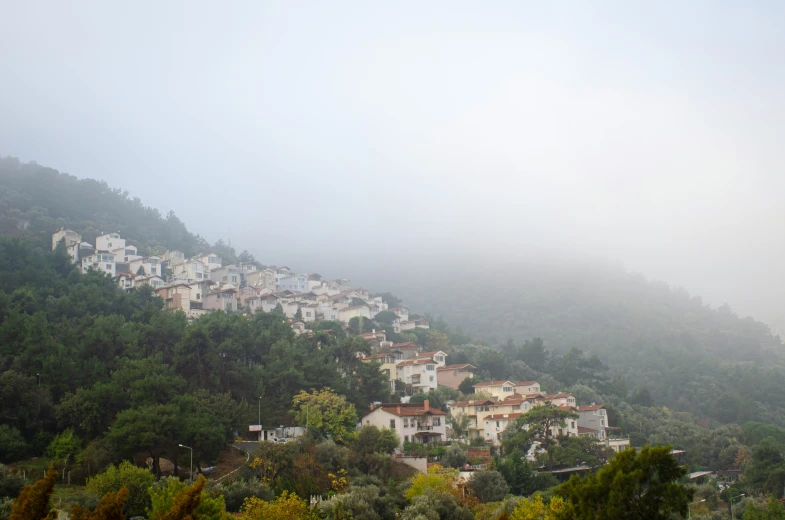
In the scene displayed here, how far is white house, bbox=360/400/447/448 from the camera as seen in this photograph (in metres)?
46.9

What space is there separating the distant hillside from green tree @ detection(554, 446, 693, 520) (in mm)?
73079

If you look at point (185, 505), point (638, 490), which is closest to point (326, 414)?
point (638, 490)

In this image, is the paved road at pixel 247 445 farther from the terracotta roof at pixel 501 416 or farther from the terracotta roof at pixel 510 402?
the terracotta roof at pixel 510 402

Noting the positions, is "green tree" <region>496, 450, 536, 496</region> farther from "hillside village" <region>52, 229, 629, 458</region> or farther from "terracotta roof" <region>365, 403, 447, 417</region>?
"terracotta roof" <region>365, 403, 447, 417</region>

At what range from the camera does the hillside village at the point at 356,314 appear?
5016cm

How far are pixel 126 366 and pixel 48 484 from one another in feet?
85.4

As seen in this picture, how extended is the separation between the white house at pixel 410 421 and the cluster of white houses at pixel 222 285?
23.2m

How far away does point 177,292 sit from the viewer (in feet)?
234

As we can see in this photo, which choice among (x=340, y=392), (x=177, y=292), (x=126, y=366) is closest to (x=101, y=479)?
(x=126, y=366)

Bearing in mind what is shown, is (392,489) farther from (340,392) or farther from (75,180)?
(75,180)

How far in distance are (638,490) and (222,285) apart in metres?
65.4

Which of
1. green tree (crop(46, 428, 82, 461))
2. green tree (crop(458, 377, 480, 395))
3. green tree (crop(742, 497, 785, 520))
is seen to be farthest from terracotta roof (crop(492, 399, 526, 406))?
green tree (crop(46, 428, 82, 461))

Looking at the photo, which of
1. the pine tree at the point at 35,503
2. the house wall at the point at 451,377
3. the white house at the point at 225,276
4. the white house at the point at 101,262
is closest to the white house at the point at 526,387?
the house wall at the point at 451,377

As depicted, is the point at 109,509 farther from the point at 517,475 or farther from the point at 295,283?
the point at 295,283
